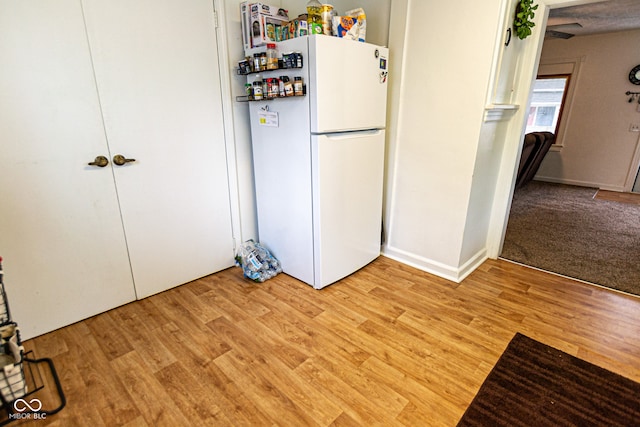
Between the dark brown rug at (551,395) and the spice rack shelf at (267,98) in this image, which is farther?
the spice rack shelf at (267,98)

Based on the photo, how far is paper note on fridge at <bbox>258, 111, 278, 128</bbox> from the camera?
2.25 meters

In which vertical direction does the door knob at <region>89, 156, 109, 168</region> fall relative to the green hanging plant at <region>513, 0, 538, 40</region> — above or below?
below

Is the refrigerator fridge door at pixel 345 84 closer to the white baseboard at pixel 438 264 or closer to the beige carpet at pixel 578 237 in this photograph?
the white baseboard at pixel 438 264

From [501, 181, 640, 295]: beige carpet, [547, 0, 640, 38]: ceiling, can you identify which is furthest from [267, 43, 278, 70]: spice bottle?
[547, 0, 640, 38]: ceiling

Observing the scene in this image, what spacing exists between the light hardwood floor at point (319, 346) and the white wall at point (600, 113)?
161 inches

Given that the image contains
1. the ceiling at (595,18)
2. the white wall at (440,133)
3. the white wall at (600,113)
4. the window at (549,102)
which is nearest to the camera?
the white wall at (440,133)

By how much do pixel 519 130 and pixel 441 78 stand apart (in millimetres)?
799

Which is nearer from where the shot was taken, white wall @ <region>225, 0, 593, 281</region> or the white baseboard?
white wall @ <region>225, 0, 593, 281</region>

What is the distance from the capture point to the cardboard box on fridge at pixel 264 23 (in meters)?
2.13

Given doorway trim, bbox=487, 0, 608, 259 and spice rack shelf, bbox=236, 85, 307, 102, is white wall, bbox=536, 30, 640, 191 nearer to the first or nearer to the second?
doorway trim, bbox=487, 0, 608, 259

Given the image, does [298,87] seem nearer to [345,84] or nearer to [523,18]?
[345,84]

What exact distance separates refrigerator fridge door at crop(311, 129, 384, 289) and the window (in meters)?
4.77

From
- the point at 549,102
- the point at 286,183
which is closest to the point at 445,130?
the point at 286,183

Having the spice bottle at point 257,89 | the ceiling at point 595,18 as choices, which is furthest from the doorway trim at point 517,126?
the spice bottle at point 257,89
